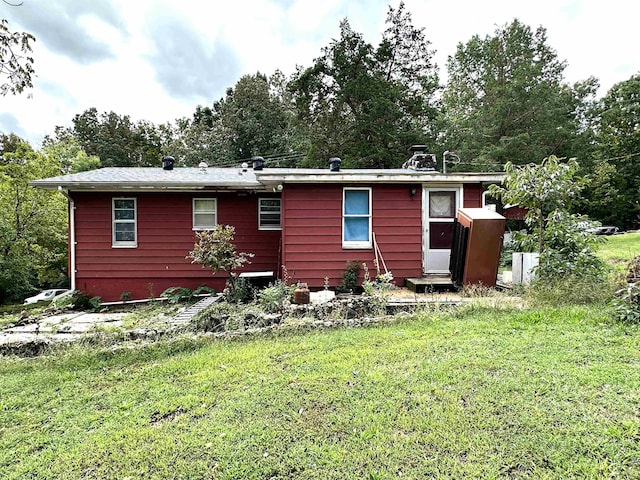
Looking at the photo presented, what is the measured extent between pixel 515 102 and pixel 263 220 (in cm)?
1756

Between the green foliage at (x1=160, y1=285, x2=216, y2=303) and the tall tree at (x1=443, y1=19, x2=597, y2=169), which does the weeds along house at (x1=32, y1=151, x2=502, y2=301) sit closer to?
the green foliage at (x1=160, y1=285, x2=216, y2=303)

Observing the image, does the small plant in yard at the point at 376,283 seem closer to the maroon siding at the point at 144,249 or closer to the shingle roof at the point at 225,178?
the shingle roof at the point at 225,178

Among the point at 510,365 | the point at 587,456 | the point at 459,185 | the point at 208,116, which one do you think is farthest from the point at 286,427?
the point at 208,116

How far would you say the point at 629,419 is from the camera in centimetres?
246

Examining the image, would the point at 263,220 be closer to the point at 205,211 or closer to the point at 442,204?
the point at 205,211

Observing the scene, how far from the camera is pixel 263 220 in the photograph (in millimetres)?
9234

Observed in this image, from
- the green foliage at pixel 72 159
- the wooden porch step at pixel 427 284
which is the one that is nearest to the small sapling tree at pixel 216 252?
the wooden porch step at pixel 427 284

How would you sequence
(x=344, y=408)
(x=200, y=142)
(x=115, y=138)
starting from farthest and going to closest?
1. (x=115, y=138)
2. (x=200, y=142)
3. (x=344, y=408)

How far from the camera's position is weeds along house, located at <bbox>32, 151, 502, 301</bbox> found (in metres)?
7.84

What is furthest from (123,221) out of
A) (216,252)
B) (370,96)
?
(370,96)

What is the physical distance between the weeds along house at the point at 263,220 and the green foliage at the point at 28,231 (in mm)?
3899

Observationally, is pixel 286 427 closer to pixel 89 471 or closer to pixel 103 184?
pixel 89 471

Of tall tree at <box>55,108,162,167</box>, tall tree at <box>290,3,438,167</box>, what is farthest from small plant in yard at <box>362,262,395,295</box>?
tall tree at <box>55,108,162,167</box>

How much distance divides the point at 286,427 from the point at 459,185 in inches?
264
